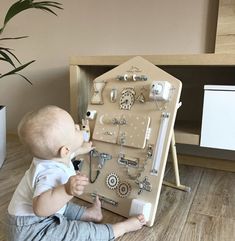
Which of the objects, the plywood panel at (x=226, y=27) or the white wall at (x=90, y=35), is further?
the white wall at (x=90, y=35)

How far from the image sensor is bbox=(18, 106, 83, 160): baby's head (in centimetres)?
57

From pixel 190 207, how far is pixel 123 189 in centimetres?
22

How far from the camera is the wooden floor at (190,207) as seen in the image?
687mm

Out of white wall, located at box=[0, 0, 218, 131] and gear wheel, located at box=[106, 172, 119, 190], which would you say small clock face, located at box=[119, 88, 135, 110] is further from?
white wall, located at box=[0, 0, 218, 131]

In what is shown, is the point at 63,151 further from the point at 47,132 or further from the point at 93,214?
the point at 93,214

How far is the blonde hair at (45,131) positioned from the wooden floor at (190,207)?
0.86 ft

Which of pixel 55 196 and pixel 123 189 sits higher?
pixel 55 196

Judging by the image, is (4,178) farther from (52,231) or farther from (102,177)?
(52,231)

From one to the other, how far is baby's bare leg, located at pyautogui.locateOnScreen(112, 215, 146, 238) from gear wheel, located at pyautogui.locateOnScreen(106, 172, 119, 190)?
0.13 meters

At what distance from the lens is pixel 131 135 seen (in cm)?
82

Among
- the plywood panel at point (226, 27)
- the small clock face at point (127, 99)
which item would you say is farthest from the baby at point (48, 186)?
the plywood panel at point (226, 27)

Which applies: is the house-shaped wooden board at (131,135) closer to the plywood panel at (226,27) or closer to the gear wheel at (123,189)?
the gear wheel at (123,189)

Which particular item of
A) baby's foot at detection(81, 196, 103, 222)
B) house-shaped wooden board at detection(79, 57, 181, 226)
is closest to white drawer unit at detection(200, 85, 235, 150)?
house-shaped wooden board at detection(79, 57, 181, 226)

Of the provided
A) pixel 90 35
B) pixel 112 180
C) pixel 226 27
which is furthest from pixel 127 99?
pixel 90 35
